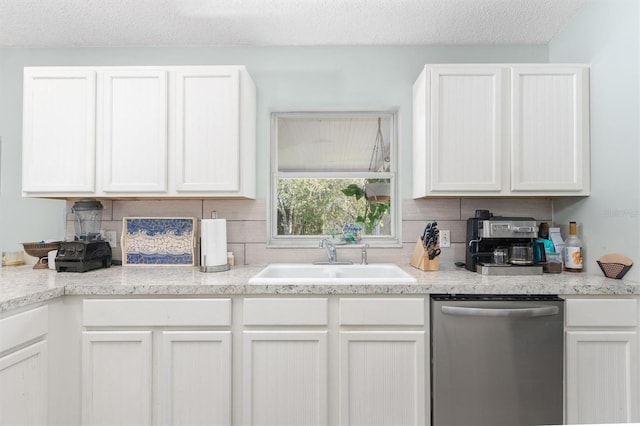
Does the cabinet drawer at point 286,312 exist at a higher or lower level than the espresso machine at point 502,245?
lower

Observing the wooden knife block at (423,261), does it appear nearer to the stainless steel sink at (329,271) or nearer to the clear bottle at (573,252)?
the stainless steel sink at (329,271)

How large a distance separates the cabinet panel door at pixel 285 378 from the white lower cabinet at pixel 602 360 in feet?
3.89

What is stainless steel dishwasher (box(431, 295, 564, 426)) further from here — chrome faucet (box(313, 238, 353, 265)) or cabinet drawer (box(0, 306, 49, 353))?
cabinet drawer (box(0, 306, 49, 353))

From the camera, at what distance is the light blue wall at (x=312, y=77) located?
2.43 meters

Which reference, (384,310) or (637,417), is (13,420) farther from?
(637,417)

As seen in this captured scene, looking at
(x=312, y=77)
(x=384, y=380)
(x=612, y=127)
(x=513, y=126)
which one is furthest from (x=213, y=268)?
(x=612, y=127)

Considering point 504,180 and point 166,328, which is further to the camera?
point 504,180

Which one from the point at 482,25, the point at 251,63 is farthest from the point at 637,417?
the point at 251,63

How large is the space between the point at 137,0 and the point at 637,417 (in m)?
3.36

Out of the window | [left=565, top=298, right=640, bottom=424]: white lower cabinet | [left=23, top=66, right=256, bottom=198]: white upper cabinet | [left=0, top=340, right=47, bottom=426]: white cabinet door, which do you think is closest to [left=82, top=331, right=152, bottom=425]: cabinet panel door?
[left=0, top=340, right=47, bottom=426]: white cabinet door

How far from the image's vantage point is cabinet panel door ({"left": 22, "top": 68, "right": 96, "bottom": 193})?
2.08 metres

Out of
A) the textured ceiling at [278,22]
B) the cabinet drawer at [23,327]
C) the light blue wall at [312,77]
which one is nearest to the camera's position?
the cabinet drawer at [23,327]

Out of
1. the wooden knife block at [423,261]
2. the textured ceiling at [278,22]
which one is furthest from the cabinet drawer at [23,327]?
the wooden knife block at [423,261]

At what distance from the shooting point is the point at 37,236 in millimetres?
2469
